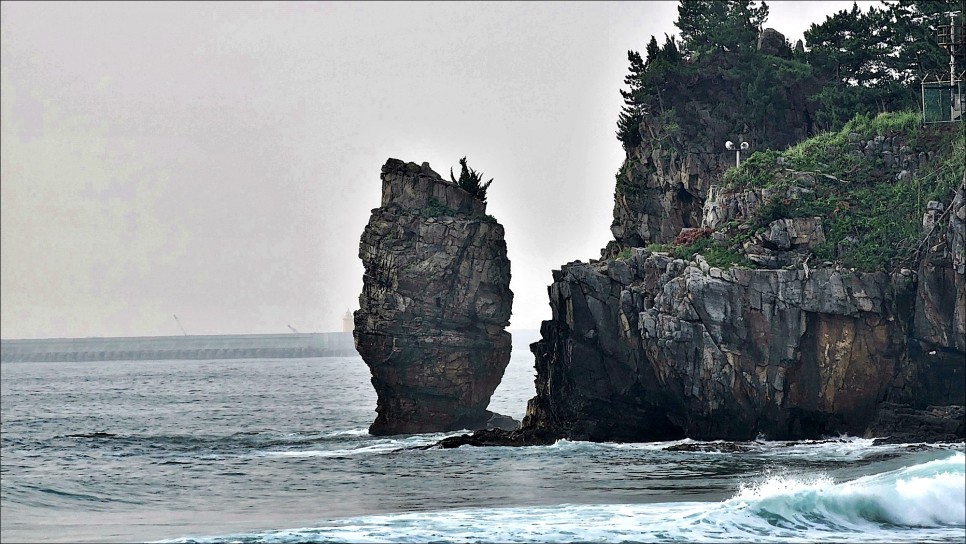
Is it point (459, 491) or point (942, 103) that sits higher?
point (942, 103)

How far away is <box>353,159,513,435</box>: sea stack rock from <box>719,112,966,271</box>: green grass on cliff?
15184 mm

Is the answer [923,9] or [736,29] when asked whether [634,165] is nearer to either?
[736,29]

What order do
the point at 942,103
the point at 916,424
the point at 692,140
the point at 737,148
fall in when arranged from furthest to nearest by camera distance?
1. the point at 692,140
2. the point at 737,148
3. the point at 942,103
4. the point at 916,424

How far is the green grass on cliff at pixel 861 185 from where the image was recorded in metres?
67.1

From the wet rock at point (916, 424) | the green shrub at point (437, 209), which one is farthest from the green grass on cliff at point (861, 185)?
the green shrub at point (437, 209)

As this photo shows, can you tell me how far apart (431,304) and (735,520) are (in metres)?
38.3

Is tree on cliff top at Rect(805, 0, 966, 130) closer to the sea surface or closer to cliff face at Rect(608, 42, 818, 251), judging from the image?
cliff face at Rect(608, 42, 818, 251)

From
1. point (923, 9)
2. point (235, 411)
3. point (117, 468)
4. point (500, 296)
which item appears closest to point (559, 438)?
point (500, 296)

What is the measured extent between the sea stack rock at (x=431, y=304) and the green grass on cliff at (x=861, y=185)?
15184 mm

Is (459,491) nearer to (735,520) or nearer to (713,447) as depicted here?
(735,520)

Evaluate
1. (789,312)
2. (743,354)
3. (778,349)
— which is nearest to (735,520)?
(778,349)

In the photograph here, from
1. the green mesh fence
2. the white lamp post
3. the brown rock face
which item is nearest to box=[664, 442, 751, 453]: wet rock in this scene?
the brown rock face

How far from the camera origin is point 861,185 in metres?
71.1

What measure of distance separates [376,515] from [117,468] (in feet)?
82.3
